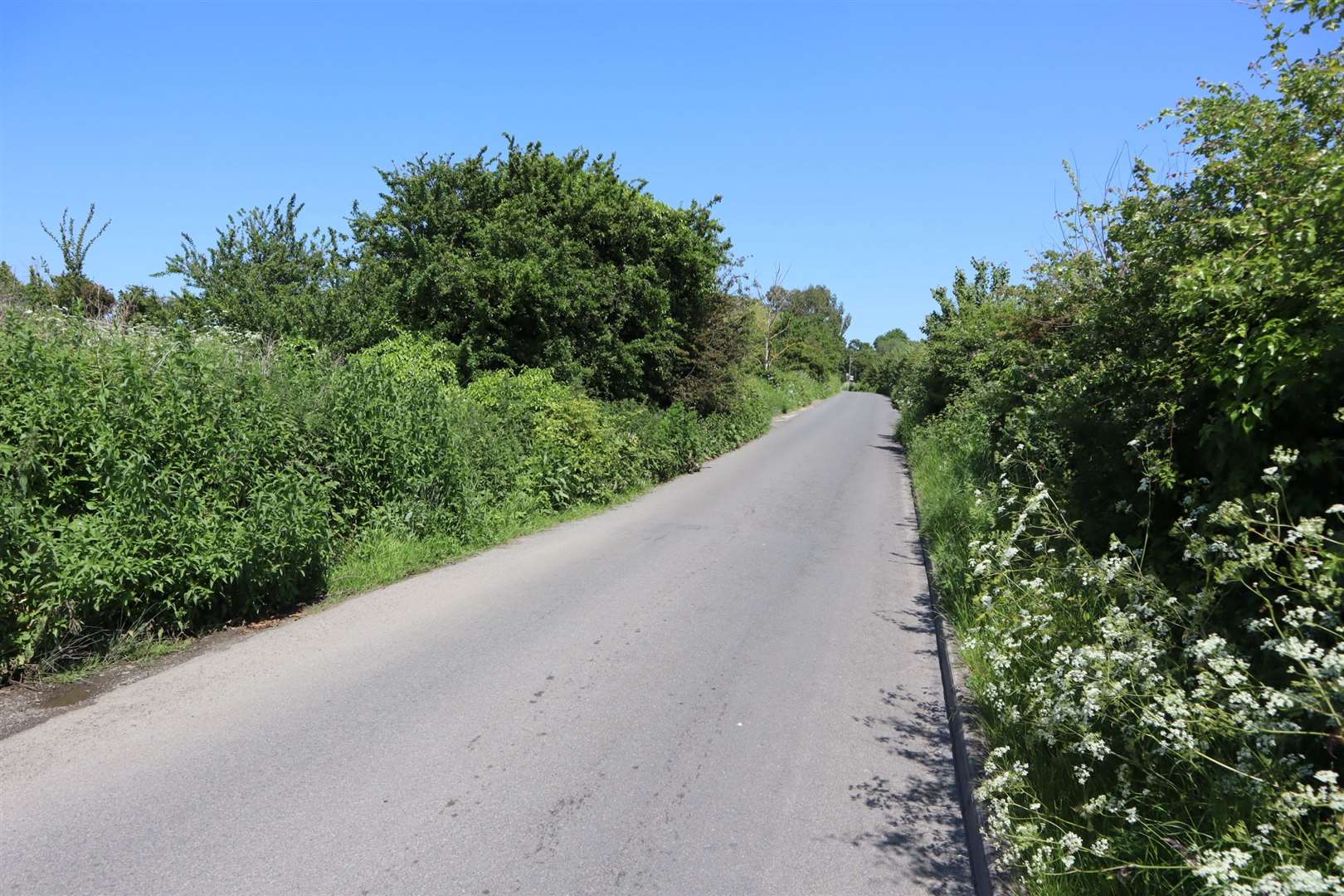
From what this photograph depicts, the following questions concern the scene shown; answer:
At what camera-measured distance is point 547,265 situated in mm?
15062

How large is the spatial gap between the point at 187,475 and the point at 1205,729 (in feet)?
20.3

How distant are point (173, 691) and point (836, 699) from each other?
438 centimetres

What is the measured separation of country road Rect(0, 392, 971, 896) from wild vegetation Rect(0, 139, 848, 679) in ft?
2.55

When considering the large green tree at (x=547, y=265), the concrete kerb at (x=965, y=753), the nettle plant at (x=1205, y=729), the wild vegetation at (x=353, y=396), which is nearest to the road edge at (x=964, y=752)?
the concrete kerb at (x=965, y=753)

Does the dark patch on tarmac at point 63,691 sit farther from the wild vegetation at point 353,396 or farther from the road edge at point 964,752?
the road edge at point 964,752

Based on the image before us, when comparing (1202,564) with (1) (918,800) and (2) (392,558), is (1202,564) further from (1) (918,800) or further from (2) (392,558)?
(2) (392,558)

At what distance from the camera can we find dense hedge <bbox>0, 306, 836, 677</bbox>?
4.80 metres

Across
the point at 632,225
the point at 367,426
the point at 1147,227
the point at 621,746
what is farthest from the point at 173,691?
the point at 632,225

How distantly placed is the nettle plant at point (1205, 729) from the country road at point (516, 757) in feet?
1.93

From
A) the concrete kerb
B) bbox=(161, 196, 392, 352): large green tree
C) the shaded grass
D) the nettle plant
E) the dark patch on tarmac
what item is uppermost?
bbox=(161, 196, 392, 352): large green tree

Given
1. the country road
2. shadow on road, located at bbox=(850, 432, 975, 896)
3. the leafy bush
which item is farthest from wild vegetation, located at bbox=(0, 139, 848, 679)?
shadow on road, located at bbox=(850, 432, 975, 896)

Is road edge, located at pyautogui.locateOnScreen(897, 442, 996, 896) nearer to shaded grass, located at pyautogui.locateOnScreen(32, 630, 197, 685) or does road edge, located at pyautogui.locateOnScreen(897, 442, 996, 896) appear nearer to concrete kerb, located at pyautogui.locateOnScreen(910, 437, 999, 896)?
concrete kerb, located at pyautogui.locateOnScreen(910, 437, 999, 896)

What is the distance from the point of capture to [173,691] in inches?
194

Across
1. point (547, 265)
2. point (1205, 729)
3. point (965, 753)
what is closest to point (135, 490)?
point (965, 753)
